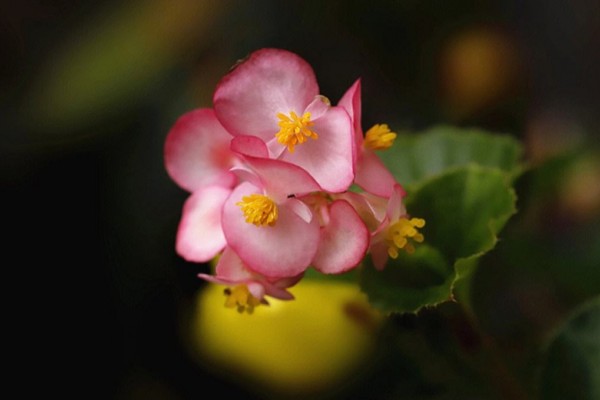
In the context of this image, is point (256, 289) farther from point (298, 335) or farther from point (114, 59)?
point (114, 59)

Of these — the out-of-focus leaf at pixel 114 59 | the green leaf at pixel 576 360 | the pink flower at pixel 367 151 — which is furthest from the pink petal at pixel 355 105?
the out-of-focus leaf at pixel 114 59

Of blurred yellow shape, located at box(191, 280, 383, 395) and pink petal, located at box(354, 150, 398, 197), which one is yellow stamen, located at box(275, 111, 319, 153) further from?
blurred yellow shape, located at box(191, 280, 383, 395)

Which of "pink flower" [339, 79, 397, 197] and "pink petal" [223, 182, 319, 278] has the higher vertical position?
"pink flower" [339, 79, 397, 197]

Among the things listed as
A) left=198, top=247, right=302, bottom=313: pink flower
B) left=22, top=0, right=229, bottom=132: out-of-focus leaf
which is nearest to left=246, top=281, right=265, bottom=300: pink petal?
left=198, top=247, right=302, bottom=313: pink flower

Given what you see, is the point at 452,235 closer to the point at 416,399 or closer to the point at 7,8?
the point at 416,399

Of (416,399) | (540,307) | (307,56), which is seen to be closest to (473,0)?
(307,56)

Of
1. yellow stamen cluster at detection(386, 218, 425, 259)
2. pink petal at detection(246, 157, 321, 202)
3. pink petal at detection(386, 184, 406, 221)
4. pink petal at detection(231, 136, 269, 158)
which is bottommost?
yellow stamen cluster at detection(386, 218, 425, 259)

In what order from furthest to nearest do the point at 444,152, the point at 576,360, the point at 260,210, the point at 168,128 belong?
1. the point at 168,128
2. the point at 444,152
3. the point at 576,360
4. the point at 260,210

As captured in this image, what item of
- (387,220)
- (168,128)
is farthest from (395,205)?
(168,128)
